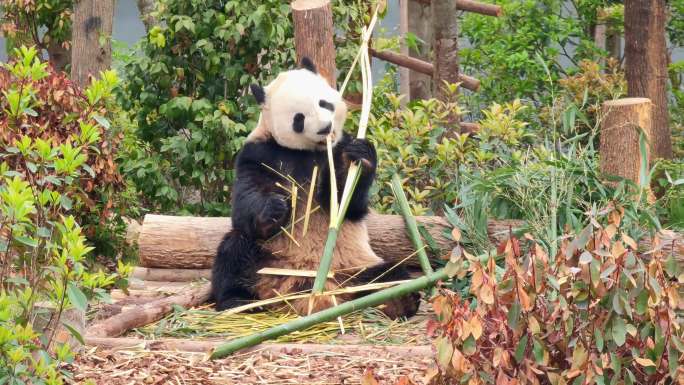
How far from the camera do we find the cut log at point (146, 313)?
5.05 meters

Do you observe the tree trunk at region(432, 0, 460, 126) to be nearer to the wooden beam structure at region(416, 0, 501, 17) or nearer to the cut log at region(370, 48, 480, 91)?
the cut log at region(370, 48, 480, 91)

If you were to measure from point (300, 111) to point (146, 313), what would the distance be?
134 cm


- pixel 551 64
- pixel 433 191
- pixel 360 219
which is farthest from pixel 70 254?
pixel 551 64

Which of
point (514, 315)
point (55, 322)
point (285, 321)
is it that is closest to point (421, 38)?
point (285, 321)

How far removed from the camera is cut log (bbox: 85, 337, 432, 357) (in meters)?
4.66

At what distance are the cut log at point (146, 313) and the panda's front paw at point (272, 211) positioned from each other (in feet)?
2.39

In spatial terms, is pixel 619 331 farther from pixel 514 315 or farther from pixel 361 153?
pixel 361 153

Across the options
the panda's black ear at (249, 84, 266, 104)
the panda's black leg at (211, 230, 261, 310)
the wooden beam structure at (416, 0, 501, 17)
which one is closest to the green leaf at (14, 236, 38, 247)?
the panda's black leg at (211, 230, 261, 310)

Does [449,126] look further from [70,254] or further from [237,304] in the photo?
[70,254]

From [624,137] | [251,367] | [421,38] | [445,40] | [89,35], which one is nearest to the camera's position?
[251,367]

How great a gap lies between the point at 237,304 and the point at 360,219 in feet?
2.67

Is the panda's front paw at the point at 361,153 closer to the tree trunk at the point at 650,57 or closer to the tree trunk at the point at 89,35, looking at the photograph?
the tree trunk at the point at 89,35

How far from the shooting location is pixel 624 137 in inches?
235

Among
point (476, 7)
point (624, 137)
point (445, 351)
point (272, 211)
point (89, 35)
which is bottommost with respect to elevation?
point (445, 351)
